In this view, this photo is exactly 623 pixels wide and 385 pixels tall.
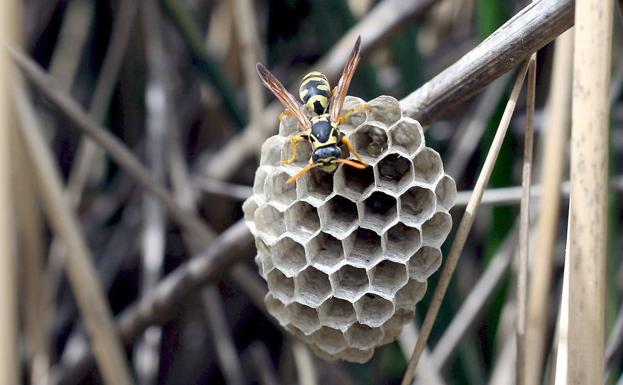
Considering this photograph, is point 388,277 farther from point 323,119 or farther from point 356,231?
point 323,119

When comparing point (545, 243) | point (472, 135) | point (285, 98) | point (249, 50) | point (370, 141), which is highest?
point (249, 50)

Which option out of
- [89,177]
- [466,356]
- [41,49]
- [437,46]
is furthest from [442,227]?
[41,49]

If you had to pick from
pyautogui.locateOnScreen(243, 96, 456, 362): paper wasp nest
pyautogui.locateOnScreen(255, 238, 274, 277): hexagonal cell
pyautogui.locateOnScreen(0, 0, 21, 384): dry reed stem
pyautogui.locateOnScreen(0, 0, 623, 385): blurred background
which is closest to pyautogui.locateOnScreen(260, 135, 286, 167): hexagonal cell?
pyautogui.locateOnScreen(243, 96, 456, 362): paper wasp nest

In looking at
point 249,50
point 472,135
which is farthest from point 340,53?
point 472,135

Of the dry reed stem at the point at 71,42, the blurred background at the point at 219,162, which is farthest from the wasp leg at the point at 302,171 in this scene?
the dry reed stem at the point at 71,42

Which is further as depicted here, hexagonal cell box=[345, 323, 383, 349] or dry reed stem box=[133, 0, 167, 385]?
dry reed stem box=[133, 0, 167, 385]

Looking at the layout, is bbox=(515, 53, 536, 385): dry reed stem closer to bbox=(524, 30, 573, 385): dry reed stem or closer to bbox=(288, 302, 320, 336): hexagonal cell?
bbox=(524, 30, 573, 385): dry reed stem
